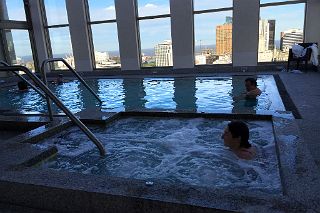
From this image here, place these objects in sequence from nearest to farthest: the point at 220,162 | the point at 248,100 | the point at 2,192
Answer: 1. the point at 2,192
2. the point at 220,162
3. the point at 248,100

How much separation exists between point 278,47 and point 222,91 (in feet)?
14.0

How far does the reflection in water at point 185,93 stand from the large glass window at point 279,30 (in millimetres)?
3077

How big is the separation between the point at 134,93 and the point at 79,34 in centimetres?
559

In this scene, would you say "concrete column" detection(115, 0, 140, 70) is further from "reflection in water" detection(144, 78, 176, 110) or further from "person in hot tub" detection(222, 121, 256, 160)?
"person in hot tub" detection(222, 121, 256, 160)

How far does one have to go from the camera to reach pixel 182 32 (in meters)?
10.2

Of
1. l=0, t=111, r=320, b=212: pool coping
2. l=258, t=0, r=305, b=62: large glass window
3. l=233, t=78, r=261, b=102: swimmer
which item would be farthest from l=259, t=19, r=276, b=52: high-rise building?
l=0, t=111, r=320, b=212: pool coping

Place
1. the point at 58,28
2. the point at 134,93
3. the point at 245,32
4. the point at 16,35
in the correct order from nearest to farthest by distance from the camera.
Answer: the point at 134,93 < the point at 245,32 < the point at 58,28 < the point at 16,35

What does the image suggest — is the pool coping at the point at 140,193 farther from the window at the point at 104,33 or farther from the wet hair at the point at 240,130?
the window at the point at 104,33

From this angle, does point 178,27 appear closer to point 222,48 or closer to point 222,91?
point 222,48

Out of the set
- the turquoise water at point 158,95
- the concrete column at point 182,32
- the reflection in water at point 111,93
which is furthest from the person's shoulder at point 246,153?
the concrete column at point 182,32

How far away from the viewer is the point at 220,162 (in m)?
2.86

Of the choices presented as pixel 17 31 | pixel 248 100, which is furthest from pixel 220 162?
pixel 17 31

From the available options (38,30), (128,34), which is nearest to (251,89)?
(128,34)

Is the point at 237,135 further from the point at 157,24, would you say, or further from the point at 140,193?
the point at 157,24
